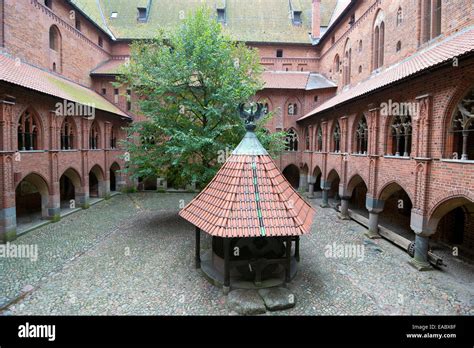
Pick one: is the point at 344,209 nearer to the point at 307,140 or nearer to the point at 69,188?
the point at 307,140

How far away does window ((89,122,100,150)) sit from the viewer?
A: 18.9 m

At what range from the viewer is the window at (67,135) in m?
15.6

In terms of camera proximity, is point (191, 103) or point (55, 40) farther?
point (55, 40)

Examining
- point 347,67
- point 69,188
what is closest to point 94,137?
point 69,188

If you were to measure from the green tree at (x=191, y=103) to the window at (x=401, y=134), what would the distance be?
5032 millimetres

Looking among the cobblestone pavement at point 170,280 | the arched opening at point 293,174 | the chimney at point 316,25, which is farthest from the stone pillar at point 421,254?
the chimney at point 316,25

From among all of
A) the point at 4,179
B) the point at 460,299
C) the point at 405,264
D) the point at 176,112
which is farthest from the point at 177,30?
the point at 460,299

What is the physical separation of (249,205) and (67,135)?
1452cm

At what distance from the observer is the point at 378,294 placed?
23.9 feet

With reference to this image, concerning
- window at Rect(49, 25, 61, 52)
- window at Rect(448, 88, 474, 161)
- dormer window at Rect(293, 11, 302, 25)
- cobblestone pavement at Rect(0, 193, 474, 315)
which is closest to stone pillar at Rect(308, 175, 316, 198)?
cobblestone pavement at Rect(0, 193, 474, 315)

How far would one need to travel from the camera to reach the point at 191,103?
12.3m

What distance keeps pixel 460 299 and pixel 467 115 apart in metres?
5.13

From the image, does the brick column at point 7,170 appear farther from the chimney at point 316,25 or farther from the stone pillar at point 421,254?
the chimney at point 316,25
